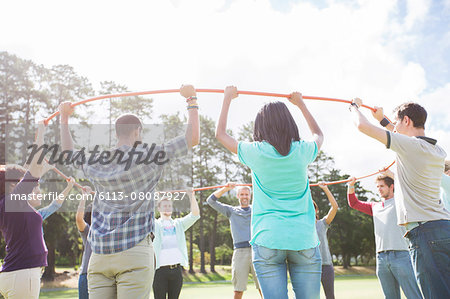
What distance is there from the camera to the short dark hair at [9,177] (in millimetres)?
4004

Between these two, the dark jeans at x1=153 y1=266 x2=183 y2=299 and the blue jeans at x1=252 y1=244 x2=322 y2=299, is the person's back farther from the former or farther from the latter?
the dark jeans at x1=153 y1=266 x2=183 y2=299

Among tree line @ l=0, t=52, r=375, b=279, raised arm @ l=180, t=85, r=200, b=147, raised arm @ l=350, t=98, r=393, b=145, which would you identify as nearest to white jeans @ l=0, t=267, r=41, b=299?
raised arm @ l=180, t=85, r=200, b=147

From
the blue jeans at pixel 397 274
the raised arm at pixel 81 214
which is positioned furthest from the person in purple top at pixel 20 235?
the blue jeans at pixel 397 274

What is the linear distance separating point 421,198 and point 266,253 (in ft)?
5.31

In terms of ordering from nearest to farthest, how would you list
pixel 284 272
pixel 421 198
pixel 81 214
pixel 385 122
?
pixel 284 272
pixel 421 198
pixel 385 122
pixel 81 214

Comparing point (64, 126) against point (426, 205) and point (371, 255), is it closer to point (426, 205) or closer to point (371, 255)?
point (426, 205)

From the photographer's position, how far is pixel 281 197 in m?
2.88

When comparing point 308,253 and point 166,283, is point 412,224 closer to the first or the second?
point 308,253

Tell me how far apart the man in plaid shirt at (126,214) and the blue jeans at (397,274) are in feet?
13.7

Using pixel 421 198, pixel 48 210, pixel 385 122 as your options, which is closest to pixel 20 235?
pixel 48 210

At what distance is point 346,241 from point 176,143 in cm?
4578

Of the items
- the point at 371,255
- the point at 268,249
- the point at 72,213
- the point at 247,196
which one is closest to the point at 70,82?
the point at 72,213

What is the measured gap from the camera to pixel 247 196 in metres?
7.91

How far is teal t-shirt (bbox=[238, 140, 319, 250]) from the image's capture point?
277 centimetres
